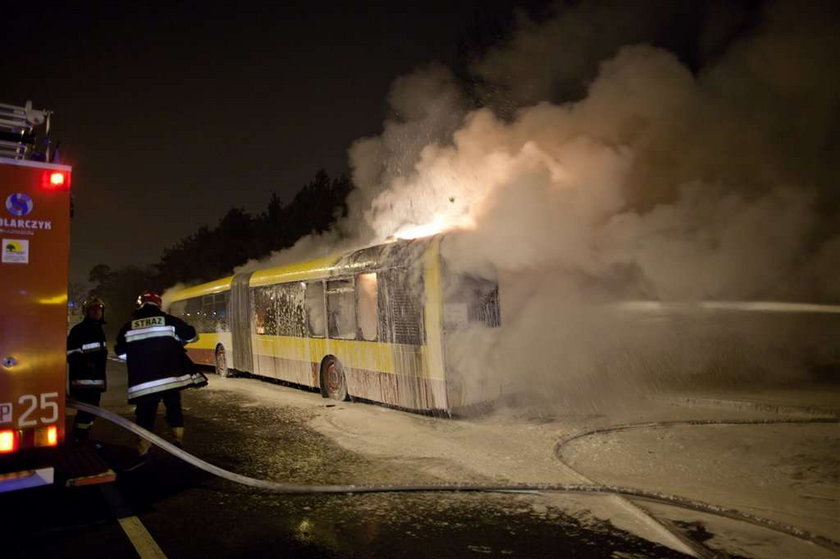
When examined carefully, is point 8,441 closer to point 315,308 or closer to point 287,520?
point 287,520

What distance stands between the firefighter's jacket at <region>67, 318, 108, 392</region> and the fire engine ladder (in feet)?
8.71

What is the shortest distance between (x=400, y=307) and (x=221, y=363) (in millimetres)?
8503

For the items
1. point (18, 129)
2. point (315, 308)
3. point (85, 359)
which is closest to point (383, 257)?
point (315, 308)

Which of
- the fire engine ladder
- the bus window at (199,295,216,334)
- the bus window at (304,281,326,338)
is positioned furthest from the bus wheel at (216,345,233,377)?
the fire engine ladder

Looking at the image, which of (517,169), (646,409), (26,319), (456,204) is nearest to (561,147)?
(517,169)

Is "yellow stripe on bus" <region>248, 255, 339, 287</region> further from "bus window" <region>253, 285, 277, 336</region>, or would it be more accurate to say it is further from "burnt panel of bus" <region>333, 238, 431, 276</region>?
A: "burnt panel of bus" <region>333, 238, 431, 276</region>

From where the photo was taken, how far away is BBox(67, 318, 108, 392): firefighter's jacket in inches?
247

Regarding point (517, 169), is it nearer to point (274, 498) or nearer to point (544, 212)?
point (544, 212)

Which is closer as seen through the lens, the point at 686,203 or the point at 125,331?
the point at 125,331

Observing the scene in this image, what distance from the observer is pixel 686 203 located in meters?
8.38

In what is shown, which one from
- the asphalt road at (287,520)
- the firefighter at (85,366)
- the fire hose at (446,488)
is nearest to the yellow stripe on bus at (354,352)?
the asphalt road at (287,520)

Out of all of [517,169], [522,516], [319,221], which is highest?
[319,221]

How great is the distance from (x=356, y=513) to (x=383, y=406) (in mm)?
4882

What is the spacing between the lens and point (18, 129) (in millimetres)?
4312
